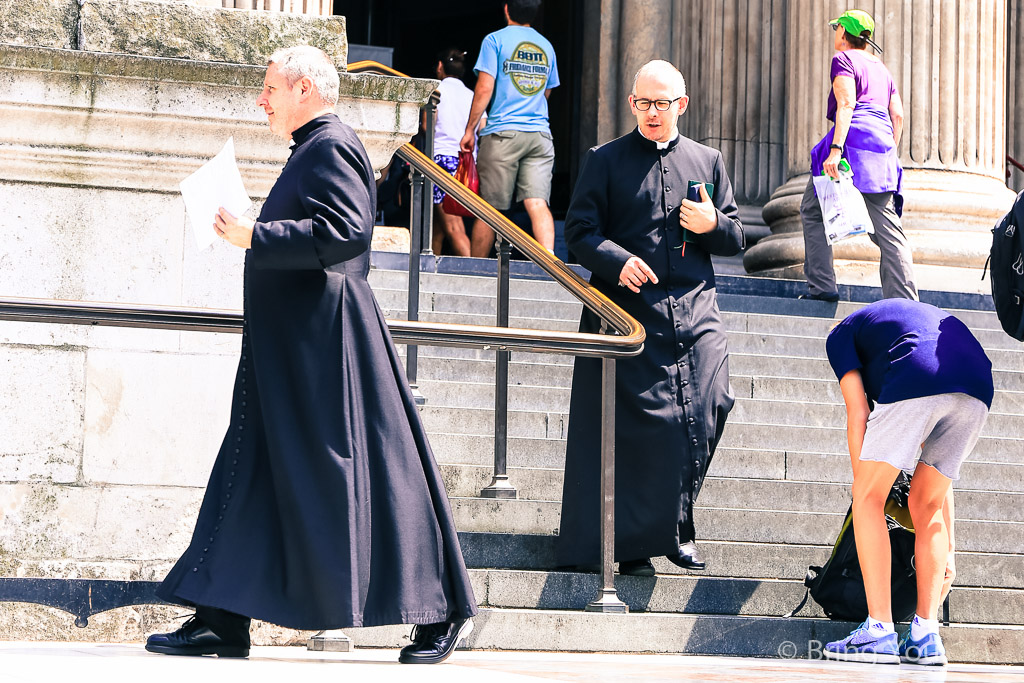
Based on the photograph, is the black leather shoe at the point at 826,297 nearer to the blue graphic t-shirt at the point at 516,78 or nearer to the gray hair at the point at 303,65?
the blue graphic t-shirt at the point at 516,78

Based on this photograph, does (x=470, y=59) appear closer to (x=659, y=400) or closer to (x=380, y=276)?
(x=380, y=276)

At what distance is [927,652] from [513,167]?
5182mm

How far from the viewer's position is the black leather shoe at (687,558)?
18.9 ft

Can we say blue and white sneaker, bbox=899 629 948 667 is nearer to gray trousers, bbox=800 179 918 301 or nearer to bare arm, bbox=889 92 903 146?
gray trousers, bbox=800 179 918 301

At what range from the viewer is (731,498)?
21.6 feet

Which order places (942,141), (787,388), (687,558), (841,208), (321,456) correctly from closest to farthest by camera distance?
(321,456) < (687,558) < (787,388) < (841,208) < (942,141)

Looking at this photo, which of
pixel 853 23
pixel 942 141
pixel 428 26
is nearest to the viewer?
pixel 853 23

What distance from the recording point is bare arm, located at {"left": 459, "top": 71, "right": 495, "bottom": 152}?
31.9 ft

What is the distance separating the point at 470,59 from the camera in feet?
56.6

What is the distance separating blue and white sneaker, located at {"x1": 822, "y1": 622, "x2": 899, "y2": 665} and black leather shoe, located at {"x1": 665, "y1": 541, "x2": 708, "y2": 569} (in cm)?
69

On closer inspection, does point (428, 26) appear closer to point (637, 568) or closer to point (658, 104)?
point (658, 104)

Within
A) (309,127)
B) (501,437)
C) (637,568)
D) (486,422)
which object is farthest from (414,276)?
(309,127)

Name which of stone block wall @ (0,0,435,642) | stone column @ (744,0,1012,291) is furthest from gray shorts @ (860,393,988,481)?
stone column @ (744,0,1012,291)

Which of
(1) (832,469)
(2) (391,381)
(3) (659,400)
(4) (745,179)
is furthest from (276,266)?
(4) (745,179)
